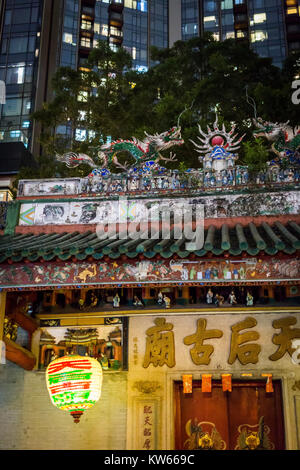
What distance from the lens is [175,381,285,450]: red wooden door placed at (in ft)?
23.1

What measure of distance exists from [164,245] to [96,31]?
141 feet

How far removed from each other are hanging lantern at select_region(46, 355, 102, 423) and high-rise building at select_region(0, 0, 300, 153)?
90.1ft

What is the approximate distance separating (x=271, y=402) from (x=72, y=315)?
11.8ft

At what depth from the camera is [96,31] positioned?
43.3 m

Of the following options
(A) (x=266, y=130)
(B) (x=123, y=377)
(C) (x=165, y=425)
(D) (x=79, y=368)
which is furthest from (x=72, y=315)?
(A) (x=266, y=130)

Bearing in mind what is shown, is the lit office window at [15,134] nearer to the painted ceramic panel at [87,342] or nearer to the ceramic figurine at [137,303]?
the painted ceramic panel at [87,342]

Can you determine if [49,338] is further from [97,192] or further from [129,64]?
[129,64]

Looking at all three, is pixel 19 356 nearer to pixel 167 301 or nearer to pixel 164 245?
pixel 167 301

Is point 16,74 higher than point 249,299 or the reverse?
higher

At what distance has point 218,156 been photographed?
7.76m

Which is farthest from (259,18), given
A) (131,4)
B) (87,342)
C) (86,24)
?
(87,342)

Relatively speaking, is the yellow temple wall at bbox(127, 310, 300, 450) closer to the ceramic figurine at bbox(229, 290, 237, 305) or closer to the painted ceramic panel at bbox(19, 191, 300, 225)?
the ceramic figurine at bbox(229, 290, 237, 305)

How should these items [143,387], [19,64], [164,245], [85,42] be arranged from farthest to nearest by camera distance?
[85,42]
[19,64]
[143,387]
[164,245]
